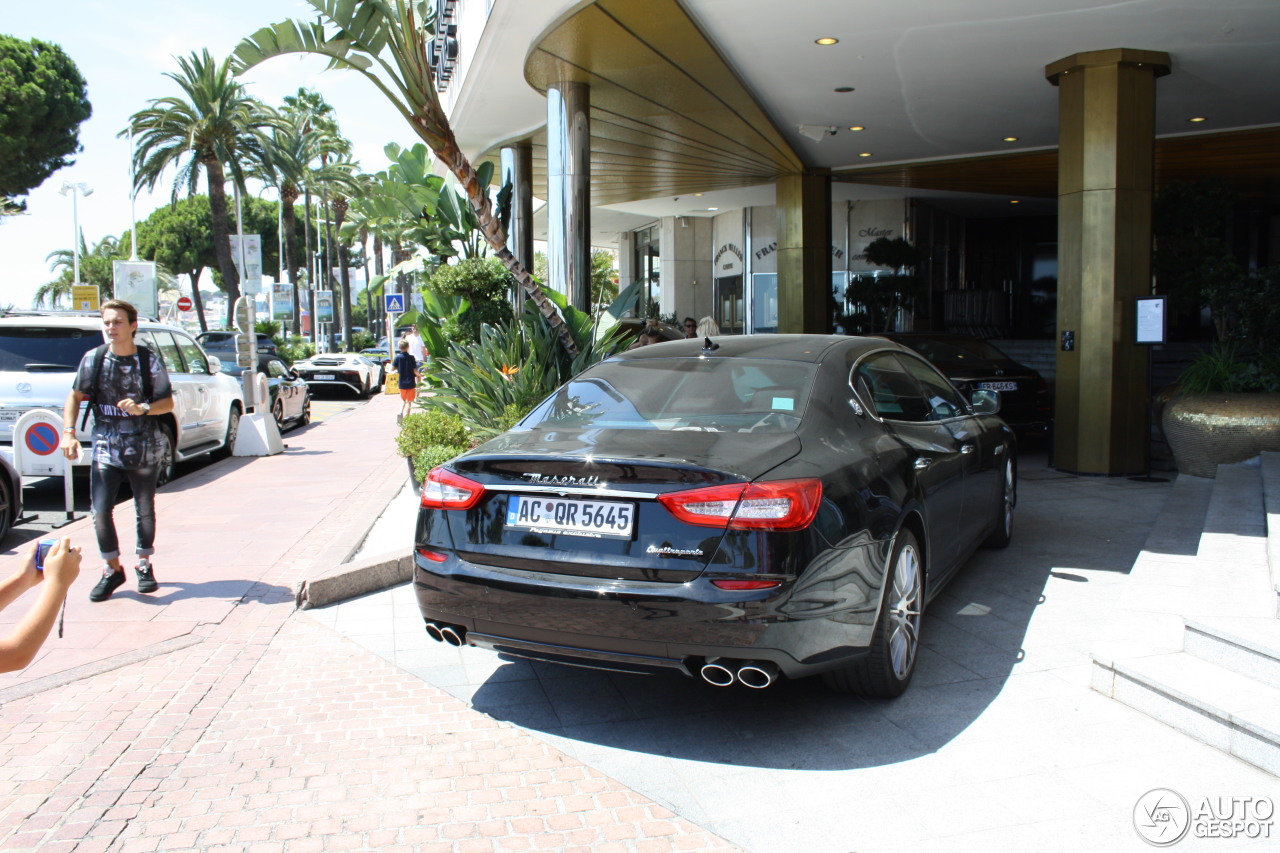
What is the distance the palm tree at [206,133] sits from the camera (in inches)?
1178

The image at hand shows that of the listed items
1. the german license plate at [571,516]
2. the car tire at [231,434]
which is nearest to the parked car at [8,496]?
the car tire at [231,434]

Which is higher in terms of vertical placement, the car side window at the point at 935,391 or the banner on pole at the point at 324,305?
the banner on pole at the point at 324,305

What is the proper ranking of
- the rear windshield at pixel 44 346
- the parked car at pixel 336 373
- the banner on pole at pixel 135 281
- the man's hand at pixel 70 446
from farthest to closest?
the banner on pole at pixel 135 281 → the parked car at pixel 336 373 → the rear windshield at pixel 44 346 → the man's hand at pixel 70 446

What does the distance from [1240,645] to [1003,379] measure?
7729mm

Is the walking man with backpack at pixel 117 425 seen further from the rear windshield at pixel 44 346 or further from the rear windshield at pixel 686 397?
the rear windshield at pixel 44 346

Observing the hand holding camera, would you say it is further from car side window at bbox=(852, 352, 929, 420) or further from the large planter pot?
the large planter pot

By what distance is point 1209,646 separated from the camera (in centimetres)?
397

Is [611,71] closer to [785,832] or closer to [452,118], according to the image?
[452,118]

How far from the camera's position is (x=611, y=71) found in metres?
11.1

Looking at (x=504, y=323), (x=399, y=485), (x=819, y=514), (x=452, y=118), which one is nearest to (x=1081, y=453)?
(x=504, y=323)

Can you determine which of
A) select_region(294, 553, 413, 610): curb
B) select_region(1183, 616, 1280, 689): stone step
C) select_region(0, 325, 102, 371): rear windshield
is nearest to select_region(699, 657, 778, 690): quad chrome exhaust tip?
select_region(1183, 616, 1280, 689): stone step

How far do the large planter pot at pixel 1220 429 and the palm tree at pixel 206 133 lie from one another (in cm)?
2864

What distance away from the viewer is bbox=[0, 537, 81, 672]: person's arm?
2160mm

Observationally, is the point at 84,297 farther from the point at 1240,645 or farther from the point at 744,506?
the point at 1240,645
